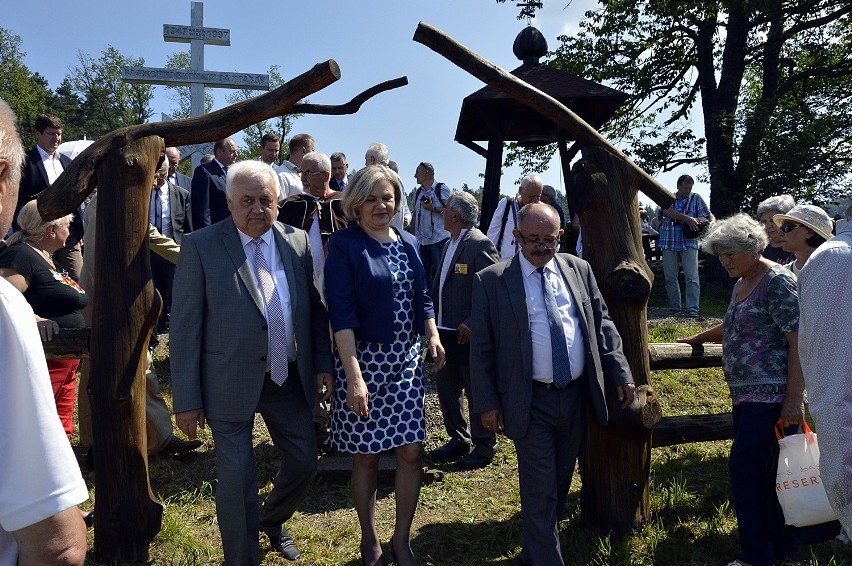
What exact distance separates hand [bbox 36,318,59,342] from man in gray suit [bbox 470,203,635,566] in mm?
2467

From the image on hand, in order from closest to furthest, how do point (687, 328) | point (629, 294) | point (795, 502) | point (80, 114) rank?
point (795, 502) → point (629, 294) → point (687, 328) → point (80, 114)

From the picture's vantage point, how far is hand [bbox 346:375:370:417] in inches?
131

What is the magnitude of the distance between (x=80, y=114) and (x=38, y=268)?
50141 mm

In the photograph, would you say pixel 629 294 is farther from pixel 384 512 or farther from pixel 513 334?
pixel 384 512

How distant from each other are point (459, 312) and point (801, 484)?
264cm

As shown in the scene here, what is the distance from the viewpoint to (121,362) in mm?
3625

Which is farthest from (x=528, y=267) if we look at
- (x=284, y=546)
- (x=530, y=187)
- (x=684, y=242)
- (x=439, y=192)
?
(x=684, y=242)

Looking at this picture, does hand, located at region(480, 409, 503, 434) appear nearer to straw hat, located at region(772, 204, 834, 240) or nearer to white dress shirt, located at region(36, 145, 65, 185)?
straw hat, located at region(772, 204, 834, 240)

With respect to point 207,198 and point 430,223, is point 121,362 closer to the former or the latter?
point 207,198

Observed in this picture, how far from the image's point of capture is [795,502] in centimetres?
340

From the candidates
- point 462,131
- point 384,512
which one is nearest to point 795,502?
point 384,512

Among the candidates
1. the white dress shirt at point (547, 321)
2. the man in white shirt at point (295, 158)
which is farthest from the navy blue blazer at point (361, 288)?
the man in white shirt at point (295, 158)

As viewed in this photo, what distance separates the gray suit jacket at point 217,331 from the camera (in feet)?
10.9

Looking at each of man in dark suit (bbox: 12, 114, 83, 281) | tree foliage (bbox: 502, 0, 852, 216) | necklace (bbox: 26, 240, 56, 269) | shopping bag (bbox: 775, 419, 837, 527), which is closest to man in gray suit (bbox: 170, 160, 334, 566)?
necklace (bbox: 26, 240, 56, 269)
